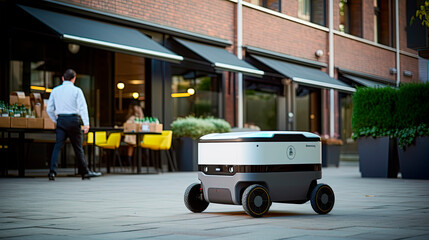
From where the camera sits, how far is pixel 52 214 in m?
5.59

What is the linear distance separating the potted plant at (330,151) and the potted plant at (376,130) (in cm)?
688

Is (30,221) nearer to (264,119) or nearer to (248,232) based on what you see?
(248,232)

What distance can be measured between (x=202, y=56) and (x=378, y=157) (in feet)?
17.3

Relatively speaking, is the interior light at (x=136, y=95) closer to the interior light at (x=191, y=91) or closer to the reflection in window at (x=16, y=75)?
the interior light at (x=191, y=91)

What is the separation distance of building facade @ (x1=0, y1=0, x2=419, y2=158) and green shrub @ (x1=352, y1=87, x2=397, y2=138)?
14.2 ft

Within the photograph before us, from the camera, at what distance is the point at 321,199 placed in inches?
223

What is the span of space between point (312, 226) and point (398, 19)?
82.4 feet

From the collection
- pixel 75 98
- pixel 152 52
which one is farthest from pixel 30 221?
pixel 152 52

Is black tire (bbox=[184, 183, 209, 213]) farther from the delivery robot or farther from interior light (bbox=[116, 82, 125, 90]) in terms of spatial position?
interior light (bbox=[116, 82, 125, 90])

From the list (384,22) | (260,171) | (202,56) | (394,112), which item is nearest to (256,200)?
(260,171)

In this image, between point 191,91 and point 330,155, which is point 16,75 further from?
point 330,155

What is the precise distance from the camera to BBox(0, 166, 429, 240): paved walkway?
4309 millimetres

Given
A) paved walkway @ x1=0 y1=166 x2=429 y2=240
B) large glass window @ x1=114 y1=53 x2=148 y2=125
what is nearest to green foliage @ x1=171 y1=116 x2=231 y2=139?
large glass window @ x1=114 y1=53 x2=148 y2=125

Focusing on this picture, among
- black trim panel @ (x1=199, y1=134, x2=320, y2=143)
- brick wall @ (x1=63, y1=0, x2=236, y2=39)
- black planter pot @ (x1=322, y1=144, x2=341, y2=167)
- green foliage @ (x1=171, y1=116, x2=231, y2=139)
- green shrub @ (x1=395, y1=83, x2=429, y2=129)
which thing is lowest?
black planter pot @ (x1=322, y1=144, x2=341, y2=167)
